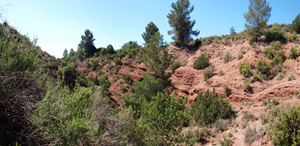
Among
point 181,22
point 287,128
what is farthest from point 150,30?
point 287,128

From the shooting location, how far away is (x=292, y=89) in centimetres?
847

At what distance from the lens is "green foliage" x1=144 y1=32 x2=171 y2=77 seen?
18172 millimetres

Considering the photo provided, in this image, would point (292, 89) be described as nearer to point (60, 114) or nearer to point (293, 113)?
point (293, 113)

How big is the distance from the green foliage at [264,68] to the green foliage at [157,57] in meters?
8.77

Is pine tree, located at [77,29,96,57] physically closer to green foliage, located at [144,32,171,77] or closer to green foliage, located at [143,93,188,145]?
green foliage, located at [144,32,171,77]

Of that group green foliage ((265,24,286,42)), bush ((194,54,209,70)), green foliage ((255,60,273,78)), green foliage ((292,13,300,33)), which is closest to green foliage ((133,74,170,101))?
bush ((194,54,209,70))

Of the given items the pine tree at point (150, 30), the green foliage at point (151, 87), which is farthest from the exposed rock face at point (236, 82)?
the pine tree at point (150, 30)

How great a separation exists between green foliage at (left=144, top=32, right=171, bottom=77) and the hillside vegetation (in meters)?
0.12

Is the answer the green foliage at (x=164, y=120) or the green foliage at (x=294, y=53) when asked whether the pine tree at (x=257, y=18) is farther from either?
the green foliage at (x=164, y=120)

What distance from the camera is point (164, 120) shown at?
20.7 feet

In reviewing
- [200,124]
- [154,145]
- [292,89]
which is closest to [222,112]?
[200,124]

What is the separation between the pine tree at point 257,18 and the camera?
54.2 feet

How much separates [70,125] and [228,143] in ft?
20.8

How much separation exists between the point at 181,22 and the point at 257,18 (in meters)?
11.5
